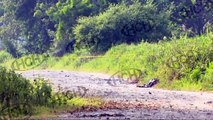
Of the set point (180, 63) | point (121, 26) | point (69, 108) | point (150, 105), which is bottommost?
point (150, 105)

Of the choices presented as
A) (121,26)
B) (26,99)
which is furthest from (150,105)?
(121,26)

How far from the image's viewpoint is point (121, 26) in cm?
4166

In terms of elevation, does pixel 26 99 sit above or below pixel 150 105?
above

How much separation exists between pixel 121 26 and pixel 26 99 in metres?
26.3

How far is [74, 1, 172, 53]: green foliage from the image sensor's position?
41.6m

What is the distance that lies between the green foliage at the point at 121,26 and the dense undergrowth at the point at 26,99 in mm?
24598

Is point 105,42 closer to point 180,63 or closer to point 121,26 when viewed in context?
point 121,26

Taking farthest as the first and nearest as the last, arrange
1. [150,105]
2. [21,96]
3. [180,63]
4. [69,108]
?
[180,63] < [150,105] < [69,108] < [21,96]

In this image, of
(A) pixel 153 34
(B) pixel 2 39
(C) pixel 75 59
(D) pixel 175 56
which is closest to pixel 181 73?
(D) pixel 175 56

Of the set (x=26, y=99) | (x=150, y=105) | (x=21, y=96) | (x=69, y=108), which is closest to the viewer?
(x=21, y=96)

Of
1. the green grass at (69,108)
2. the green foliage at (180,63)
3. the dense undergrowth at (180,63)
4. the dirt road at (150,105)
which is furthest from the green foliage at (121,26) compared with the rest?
the green grass at (69,108)

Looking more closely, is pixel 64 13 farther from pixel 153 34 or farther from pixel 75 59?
pixel 153 34

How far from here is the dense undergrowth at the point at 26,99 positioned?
48.1 ft

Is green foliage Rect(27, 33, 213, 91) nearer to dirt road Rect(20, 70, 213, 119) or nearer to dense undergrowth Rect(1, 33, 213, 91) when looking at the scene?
dense undergrowth Rect(1, 33, 213, 91)
